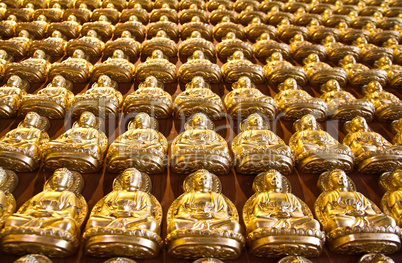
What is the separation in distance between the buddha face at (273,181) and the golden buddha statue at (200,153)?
19 cm

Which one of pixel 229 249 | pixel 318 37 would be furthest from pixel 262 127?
pixel 318 37

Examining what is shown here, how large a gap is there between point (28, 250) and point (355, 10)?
11.3 ft

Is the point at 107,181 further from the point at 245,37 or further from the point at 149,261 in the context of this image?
the point at 245,37

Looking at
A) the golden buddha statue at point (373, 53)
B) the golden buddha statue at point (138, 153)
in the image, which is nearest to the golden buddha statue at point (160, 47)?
the golden buddha statue at point (138, 153)

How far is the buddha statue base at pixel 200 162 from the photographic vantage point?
140 centimetres

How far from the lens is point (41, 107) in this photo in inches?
66.2

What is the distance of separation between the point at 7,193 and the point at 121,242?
63 centimetres

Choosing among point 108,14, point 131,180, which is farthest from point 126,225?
point 108,14

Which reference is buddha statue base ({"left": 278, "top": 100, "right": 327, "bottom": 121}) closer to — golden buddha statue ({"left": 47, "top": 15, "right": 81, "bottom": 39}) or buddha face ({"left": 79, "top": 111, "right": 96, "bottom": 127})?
buddha face ({"left": 79, "top": 111, "right": 96, "bottom": 127})

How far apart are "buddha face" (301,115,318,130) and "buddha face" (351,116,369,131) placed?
0.22 meters

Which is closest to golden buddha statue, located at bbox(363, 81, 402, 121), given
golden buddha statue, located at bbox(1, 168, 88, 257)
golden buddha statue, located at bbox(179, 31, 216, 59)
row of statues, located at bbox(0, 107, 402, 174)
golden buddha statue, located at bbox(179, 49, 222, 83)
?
row of statues, located at bbox(0, 107, 402, 174)

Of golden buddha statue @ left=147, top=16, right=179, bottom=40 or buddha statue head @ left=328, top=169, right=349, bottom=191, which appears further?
golden buddha statue @ left=147, top=16, right=179, bottom=40

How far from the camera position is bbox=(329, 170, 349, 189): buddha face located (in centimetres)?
136

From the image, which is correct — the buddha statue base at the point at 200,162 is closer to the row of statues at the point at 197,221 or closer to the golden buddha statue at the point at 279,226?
the row of statues at the point at 197,221
